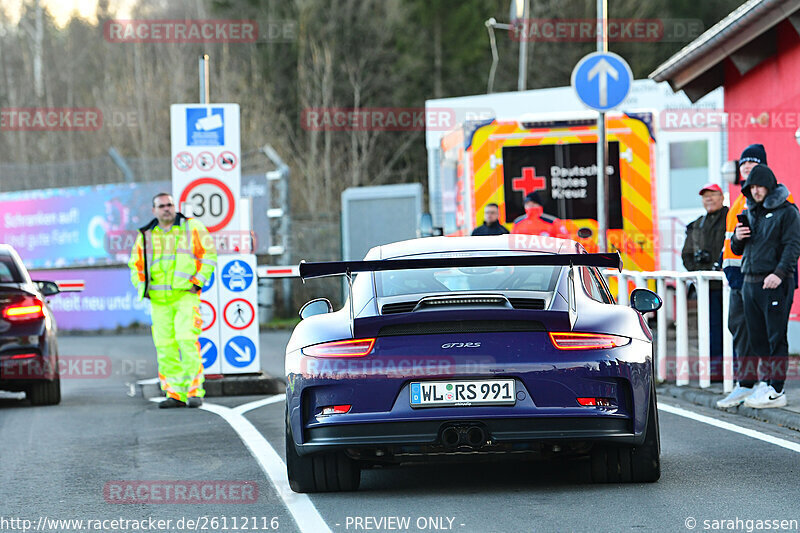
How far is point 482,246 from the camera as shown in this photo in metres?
8.23

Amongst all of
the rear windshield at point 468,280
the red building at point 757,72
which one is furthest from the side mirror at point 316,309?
the red building at point 757,72

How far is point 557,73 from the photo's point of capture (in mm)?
54344

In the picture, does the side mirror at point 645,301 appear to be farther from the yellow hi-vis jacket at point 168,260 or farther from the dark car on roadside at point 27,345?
the dark car on roadside at point 27,345

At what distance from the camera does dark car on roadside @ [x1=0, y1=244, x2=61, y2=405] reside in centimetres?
1343

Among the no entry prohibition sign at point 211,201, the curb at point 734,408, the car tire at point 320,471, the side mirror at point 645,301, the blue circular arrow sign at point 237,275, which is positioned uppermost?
the no entry prohibition sign at point 211,201

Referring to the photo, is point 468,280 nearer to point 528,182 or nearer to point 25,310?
point 25,310

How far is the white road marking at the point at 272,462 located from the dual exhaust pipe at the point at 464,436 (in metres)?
0.71

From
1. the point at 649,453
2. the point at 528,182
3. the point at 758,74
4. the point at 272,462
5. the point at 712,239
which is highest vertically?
the point at 758,74

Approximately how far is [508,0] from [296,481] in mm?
51661

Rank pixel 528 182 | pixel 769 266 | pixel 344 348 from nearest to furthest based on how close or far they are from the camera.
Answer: pixel 344 348
pixel 769 266
pixel 528 182

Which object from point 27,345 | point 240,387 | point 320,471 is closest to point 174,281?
point 27,345

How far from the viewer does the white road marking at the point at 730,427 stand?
9.28 m

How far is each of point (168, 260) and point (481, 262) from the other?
5.97 meters

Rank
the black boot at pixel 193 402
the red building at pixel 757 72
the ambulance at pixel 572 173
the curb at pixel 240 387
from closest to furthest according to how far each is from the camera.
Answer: the black boot at pixel 193 402 < the curb at pixel 240 387 < the red building at pixel 757 72 < the ambulance at pixel 572 173
